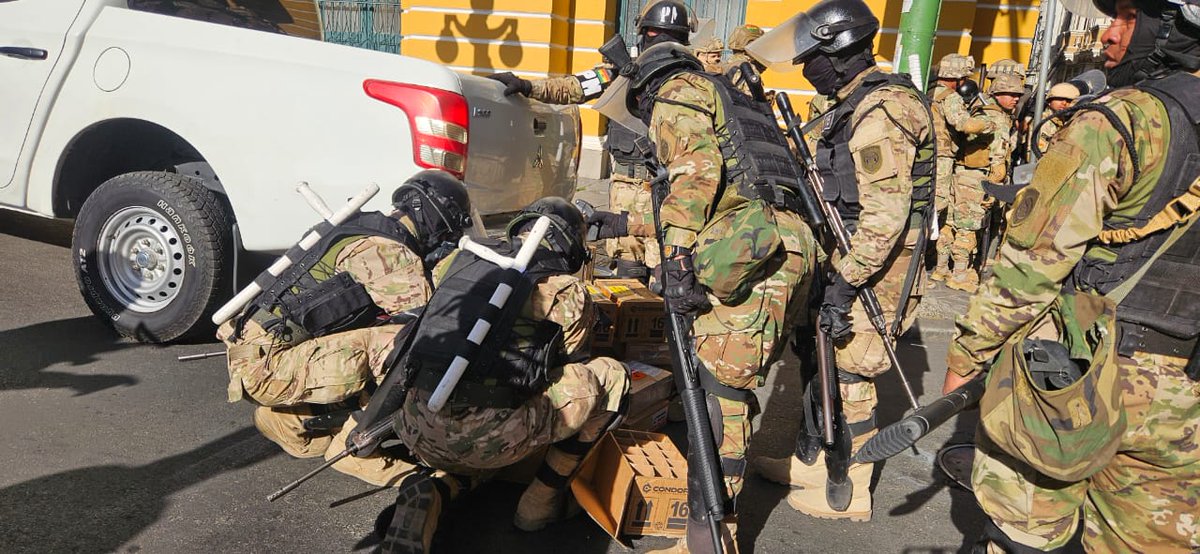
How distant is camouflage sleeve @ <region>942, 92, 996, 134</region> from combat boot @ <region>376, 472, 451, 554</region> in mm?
6375

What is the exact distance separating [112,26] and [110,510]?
9.06 feet

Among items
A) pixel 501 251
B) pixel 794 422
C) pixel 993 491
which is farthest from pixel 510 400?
pixel 794 422

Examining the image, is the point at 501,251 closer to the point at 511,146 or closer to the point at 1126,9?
the point at 511,146

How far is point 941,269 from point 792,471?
17.3 ft

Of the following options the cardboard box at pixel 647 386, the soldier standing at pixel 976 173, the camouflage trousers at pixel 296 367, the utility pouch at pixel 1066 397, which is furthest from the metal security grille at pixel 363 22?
the utility pouch at pixel 1066 397

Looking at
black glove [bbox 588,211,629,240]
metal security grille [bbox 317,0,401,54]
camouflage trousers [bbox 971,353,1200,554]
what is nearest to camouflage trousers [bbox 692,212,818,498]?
camouflage trousers [bbox 971,353,1200,554]

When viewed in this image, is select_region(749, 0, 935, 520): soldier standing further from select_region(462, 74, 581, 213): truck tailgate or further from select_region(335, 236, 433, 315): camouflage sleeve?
select_region(335, 236, 433, 315): camouflage sleeve

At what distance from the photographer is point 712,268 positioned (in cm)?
271

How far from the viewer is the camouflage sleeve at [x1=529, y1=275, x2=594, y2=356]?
2.83m

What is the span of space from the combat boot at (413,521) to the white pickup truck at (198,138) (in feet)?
5.60

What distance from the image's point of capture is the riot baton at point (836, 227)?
3.28 meters

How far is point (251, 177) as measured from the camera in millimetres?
4043

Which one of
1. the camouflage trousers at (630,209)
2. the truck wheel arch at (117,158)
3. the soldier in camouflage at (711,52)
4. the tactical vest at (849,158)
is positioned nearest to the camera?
the tactical vest at (849,158)

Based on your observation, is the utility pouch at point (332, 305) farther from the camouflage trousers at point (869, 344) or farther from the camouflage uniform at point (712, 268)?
the camouflage trousers at point (869, 344)
